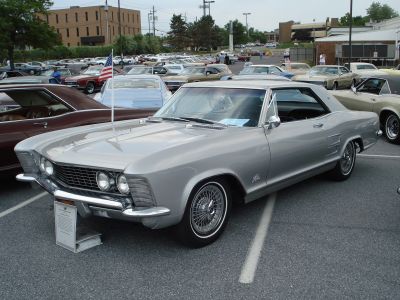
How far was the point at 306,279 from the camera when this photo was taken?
3590 mm

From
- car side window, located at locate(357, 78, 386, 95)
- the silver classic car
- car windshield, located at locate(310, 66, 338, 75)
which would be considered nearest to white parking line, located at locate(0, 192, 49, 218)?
the silver classic car

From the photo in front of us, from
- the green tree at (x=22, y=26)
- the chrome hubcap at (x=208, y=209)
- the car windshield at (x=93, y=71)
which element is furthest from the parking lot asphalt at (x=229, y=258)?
the green tree at (x=22, y=26)

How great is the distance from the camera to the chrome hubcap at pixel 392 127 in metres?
9.30

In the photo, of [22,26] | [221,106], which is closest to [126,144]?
[221,106]

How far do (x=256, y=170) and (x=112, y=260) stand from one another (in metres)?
1.61

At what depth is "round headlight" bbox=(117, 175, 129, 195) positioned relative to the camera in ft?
12.3

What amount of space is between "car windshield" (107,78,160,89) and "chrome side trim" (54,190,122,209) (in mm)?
7280

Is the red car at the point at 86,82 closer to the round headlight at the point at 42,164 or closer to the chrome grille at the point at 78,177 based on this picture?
the round headlight at the point at 42,164

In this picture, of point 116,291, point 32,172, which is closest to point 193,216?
point 116,291

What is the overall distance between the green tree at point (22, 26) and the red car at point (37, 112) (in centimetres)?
2748

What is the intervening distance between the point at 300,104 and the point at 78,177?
3.27 m

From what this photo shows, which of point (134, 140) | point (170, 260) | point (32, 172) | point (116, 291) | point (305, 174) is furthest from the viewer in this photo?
point (305, 174)

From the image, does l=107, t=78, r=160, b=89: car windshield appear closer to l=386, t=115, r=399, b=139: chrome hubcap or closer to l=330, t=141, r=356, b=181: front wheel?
l=386, t=115, r=399, b=139: chrome hubcap

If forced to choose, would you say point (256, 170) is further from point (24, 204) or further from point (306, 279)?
point (24, 204)
